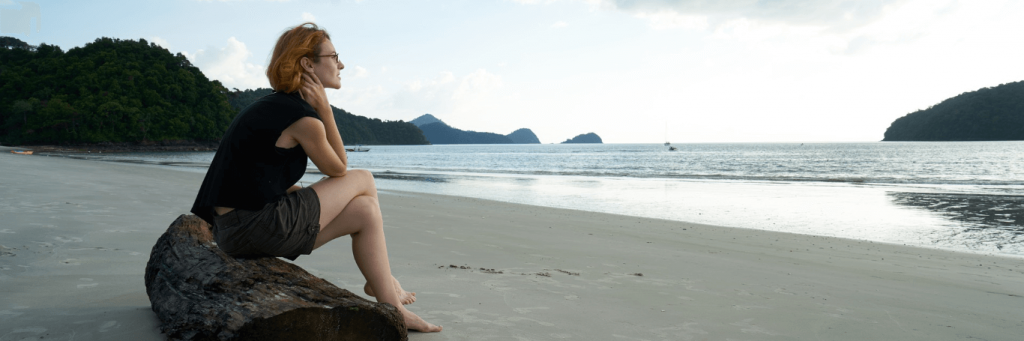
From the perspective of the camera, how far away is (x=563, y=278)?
4.46 meters

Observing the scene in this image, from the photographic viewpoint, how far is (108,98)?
68188mm

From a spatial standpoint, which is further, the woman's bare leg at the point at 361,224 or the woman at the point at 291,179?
the woman's bare leg at the point at 361,224

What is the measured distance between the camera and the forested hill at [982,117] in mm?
125625

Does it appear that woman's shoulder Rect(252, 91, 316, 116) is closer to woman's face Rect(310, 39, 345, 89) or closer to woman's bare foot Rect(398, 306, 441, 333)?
woman's face Rect(310, 39, 345, 89)

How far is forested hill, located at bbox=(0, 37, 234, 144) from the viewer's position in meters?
63.6

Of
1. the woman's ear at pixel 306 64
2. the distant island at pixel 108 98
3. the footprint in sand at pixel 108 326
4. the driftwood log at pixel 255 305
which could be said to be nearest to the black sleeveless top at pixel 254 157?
the woman's ear at pixel 306 64

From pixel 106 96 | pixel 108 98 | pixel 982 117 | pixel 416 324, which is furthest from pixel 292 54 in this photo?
pixel 982 117

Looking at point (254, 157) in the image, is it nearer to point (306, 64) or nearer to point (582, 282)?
point (306, 64)

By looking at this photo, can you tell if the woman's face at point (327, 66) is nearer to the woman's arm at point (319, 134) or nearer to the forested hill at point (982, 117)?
the woman's arm at point (319, 134)

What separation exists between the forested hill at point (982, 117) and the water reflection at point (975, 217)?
14725 cm

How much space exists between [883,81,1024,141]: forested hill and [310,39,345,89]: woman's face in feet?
543

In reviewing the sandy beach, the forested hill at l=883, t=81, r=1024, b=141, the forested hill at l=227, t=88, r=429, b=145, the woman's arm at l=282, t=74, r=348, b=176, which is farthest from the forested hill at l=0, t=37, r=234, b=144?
the forested hill at l=883, t=81, r=1024, b=141

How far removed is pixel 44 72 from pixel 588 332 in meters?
96.2

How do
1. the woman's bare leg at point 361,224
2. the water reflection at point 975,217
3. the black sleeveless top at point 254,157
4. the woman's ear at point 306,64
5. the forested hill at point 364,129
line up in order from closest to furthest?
the black sleeveless top at point 254,157, the woman's ear at point 306,64, the woman's bare leg at point 361,224, the water reflection at point 975,217, the forested hill at point 364,129
